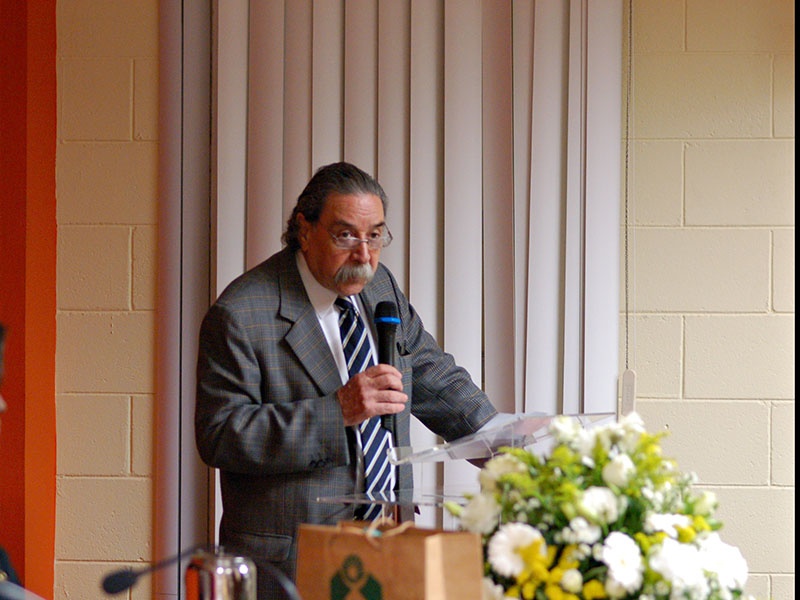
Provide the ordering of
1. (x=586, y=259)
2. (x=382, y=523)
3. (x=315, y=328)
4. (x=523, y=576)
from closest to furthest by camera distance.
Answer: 1. (x=523, y=576)
2. (x=382, y=523)
3. (x=315, y=328)
4. (x=586, y=259)

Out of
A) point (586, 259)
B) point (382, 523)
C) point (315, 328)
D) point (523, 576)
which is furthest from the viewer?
point (586, 259)

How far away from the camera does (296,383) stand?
2.36 m

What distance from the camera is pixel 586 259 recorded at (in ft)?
9.69

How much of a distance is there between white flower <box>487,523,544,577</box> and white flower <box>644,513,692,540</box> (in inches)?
5.4

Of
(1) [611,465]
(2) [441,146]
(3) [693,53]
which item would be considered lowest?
(1) [611,465]

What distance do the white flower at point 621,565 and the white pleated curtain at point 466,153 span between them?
1.68 m

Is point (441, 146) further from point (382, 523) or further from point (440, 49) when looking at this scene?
point (382, 523)

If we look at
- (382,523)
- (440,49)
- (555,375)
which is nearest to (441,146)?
(440,49)

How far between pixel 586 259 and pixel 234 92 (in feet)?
3.52

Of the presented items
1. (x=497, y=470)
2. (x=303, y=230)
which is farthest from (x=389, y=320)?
(x=497, y=470)

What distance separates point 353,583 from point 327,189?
123 centimetres

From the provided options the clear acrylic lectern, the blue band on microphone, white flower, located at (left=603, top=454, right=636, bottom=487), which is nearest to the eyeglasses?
the blue band on microphone

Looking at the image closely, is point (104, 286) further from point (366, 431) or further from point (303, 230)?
point (366, 431)

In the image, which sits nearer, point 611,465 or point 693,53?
point 611,465
